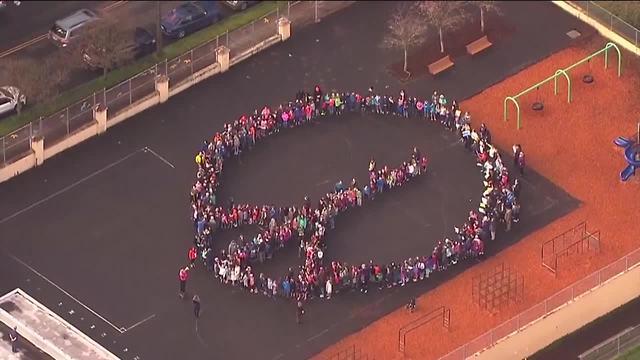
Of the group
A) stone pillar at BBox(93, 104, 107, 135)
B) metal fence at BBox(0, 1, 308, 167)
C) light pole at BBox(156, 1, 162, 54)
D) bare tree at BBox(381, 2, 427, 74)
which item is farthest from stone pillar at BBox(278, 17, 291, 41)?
stone pillar at BBox(93, 104, 107, 135)

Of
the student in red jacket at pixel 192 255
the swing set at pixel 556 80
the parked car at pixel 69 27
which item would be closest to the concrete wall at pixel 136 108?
the parked car at pixel 69 27

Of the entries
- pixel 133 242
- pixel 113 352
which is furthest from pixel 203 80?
pixel 113 352

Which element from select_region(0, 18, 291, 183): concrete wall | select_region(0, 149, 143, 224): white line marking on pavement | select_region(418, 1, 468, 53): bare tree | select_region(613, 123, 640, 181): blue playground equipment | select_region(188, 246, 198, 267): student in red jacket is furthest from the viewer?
select_region(418, 1, 468, 53): bare tree

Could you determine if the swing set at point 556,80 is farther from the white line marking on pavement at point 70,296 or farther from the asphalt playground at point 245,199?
the white line marking on pavement at point 70,296

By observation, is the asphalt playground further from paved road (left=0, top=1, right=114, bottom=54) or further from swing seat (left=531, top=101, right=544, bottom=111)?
paved road (left=0, top=1, right=114, bottom=54)

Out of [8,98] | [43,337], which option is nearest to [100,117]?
[8,98]

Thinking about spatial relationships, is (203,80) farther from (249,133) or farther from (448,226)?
(448,226)
